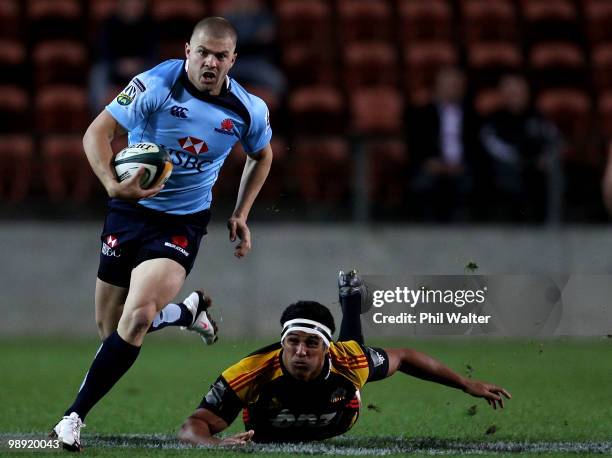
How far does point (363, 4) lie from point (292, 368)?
10.1 meters

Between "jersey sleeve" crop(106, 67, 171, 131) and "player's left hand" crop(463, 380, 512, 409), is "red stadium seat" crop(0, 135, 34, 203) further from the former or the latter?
"player's left hand" crop(463, 380, 512, 409)

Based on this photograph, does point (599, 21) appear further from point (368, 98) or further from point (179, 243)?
point (179, 243)

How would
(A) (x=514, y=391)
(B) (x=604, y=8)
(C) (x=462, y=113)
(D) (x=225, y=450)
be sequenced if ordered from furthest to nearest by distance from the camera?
(B) (x=604, y=8) → (C) (x=462, y=113) → (A) (x=514, y=391) → (D) (x=225, y=450)

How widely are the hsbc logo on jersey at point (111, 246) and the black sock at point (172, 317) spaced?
2.80 feet

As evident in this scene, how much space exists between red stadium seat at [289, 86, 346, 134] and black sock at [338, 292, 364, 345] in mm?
6561

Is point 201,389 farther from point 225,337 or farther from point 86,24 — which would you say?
point 86,24

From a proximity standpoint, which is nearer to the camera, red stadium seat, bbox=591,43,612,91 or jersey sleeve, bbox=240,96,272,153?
jersey sleeve, bbox=240,96,272,153

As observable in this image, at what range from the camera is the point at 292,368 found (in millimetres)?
6496

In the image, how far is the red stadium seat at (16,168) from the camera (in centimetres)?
1247

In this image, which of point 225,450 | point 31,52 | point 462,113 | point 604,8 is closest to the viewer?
point 225,450

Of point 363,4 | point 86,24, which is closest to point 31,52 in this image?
point 86,24

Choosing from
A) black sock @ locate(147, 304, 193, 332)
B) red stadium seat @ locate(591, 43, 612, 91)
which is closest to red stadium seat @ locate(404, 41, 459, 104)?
red stadium seat @ locate(591, 43, 612, 91)

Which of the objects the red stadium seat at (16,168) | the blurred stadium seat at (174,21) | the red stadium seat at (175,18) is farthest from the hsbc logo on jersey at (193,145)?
the red stadium seat at (175,18)

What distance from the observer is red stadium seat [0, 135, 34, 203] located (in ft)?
40.9
